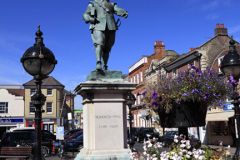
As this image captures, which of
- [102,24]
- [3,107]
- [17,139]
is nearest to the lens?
[102,24]

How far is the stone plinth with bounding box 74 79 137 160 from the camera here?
566 centimetres

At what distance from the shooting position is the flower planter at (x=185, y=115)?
4461mm

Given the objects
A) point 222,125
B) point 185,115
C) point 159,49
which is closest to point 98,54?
point 185,115

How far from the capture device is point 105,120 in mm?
5805

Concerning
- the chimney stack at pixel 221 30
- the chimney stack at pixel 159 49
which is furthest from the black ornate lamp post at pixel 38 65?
the chimney stack at pixel 159 49

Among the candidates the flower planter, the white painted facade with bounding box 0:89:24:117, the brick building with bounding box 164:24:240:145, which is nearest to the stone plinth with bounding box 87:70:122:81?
the flower planter

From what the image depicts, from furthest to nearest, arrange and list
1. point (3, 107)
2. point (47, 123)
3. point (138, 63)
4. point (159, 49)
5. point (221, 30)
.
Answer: point (3, 107)
point (47, 123)
point (138, 63)
point (159, 49)
point (221, 30)

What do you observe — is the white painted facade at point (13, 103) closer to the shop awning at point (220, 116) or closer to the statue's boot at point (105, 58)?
the shop awning at point (220, 116)

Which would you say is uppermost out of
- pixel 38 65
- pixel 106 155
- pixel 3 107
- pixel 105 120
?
pixel 3 107

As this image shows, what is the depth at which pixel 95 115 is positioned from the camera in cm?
576

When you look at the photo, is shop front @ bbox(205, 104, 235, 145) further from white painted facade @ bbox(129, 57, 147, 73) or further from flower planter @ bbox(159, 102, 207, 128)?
flower planter @ bbox(159, 102, 207, 128)

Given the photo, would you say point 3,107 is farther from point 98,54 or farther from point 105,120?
point 105,120

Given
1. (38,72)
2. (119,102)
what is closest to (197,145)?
(119,102)

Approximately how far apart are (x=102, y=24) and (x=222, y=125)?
21699 mm
